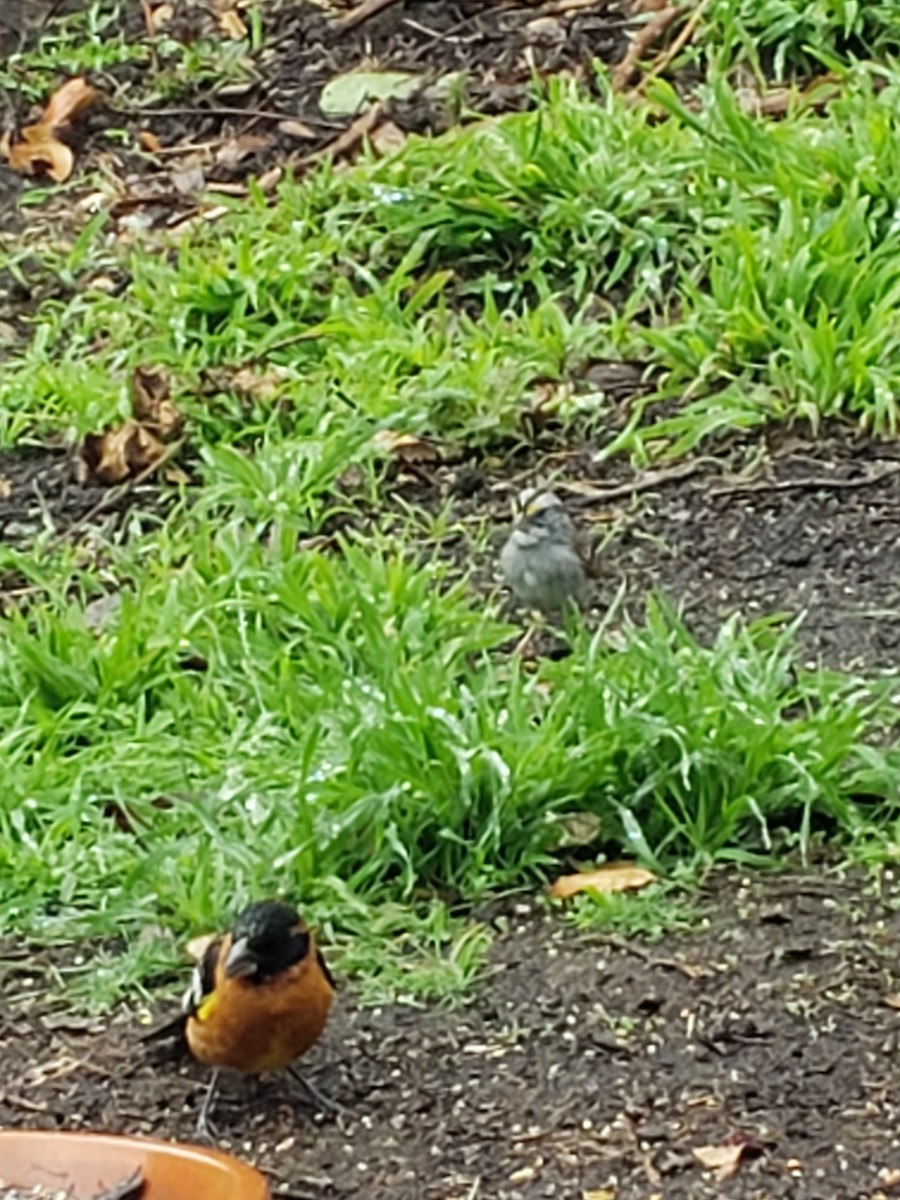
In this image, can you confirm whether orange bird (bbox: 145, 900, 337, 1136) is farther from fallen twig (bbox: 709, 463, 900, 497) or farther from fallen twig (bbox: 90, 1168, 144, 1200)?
fallen twig (bbox: 709, 463, 900, 497)

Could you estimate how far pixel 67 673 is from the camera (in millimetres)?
5258

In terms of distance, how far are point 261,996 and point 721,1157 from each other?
0.72 m

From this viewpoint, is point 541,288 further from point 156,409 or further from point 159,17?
point 159,17

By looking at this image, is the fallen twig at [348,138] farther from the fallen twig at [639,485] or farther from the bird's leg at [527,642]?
the bird's leg at [527,642]

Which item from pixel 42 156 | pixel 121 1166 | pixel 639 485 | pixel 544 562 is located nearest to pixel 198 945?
pixel 121 1166

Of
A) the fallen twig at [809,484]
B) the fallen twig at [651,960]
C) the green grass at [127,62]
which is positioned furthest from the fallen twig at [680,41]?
the fallen twig at [651,960]

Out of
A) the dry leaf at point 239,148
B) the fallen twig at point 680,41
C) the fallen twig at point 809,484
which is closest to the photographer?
the fallen twig at point 809,484

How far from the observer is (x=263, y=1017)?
389 centimetres

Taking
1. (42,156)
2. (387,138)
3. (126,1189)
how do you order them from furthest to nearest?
(42,156) → (387,138) → (126,1189)

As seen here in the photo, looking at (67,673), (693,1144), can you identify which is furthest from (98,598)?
(693,1144)

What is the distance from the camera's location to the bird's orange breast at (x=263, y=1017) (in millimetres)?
3883

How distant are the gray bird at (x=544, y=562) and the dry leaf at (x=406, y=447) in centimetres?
76

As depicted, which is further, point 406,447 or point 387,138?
point 387,138

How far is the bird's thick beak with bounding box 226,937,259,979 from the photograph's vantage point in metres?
3.89
